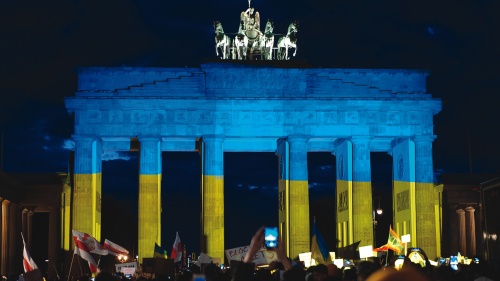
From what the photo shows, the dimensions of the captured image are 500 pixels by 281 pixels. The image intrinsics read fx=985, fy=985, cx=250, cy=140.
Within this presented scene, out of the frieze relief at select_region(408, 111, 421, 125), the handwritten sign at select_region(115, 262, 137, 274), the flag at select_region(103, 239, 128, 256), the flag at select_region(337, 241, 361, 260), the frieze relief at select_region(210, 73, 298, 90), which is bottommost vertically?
the flag at select_region(337, 241, 361, 260)

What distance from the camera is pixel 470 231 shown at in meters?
107

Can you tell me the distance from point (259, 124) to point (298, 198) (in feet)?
26.8

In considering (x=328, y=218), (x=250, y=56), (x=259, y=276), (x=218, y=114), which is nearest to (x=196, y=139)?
(x=218, y=114)

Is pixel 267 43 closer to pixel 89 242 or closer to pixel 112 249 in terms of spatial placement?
pixel 112 249

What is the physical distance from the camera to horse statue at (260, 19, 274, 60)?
3767 inches

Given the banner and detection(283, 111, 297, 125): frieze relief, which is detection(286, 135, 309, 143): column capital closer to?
detection(283, 111, 297, 125): frieze relief

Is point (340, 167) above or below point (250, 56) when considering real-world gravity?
below

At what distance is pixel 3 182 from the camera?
286 ft

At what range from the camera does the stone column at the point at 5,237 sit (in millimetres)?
88938

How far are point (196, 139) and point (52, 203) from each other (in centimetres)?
1638

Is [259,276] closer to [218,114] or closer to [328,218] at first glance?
[218,114]

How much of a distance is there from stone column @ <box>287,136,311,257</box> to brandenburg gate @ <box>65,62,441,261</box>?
0.10m

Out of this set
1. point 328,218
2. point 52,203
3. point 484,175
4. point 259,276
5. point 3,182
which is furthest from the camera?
point 328,218

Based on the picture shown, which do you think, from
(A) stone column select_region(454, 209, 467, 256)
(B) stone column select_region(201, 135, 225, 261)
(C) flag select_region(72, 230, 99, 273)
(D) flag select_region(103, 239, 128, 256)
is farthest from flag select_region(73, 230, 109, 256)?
(A) stone column select_region(454, 209, 467, 256)
